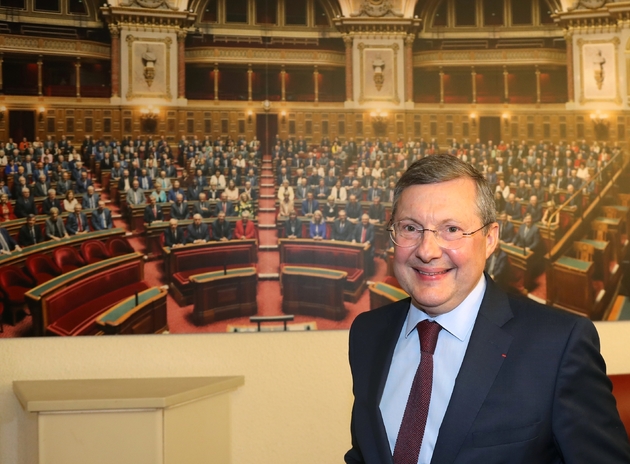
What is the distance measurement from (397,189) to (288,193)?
2.12 metres

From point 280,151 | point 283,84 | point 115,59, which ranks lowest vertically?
point 280,151

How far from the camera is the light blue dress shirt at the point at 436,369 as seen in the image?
1.47 m

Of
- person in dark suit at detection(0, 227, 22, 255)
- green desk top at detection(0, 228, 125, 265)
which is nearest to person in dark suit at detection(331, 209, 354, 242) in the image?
green desk top at detection(0, 228, 125, 265)

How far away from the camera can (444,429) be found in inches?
54.9

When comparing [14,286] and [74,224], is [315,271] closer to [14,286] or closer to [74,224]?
[74,224]

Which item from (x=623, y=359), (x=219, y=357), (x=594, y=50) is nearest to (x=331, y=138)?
(x=219, y=357)

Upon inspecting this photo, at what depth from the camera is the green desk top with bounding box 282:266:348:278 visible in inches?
142

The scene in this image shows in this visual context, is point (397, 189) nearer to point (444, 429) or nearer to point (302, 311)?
point (444, 429)

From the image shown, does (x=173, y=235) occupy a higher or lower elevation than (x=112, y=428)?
higher

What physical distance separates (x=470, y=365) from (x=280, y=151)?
8.04 feet

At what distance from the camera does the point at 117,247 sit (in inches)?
137

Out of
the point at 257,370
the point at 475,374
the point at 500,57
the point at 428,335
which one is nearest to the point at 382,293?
the point at 257,370

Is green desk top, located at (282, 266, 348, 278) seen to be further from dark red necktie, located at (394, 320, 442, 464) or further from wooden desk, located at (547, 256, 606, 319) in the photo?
dark red necktie, located at (394, 320, 442, 464)

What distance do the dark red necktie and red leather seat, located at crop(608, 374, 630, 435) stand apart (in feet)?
5.72
